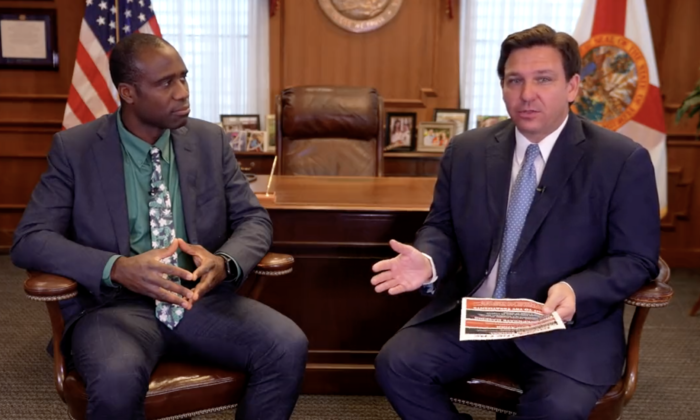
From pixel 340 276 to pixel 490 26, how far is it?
2.63m

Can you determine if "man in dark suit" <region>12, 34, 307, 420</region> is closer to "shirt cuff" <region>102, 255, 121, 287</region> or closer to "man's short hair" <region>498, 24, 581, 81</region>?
"shirt cuff" <region>102, 255, 121, 287</region>

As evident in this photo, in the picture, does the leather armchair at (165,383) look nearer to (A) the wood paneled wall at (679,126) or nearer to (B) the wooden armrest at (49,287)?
(B) the wooden armrest at (49,287)

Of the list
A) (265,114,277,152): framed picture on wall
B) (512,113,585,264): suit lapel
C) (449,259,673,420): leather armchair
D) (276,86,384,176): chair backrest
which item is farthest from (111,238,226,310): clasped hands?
(265,114,277,152): framed picture on wall

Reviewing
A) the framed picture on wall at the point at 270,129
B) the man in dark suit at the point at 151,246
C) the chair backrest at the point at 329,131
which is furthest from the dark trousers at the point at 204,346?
the framed picture on wall at the point at 270,129

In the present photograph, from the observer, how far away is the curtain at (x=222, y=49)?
4.41m

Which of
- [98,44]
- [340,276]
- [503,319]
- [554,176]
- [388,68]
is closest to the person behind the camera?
[503,319]

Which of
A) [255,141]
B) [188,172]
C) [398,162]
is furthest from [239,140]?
[188,172]

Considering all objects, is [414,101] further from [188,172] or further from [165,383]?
[165,383]

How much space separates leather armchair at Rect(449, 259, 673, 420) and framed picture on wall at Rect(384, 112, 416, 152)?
2795 mm

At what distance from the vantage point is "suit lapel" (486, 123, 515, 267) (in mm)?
1916

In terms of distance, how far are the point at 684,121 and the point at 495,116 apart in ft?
4.20

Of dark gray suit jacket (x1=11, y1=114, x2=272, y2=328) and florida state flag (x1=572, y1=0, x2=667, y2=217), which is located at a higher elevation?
florida state flag (x1=572, y1=0, x2=667, y2=217)

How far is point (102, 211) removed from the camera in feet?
6.31

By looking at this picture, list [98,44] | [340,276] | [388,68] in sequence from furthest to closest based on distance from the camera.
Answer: [388,68] → [98,44] → [340,276]
